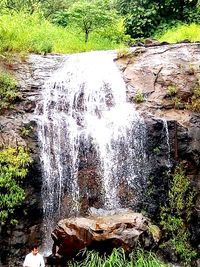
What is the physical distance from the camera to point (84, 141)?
11.0 meters

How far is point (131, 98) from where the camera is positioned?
1212 cm

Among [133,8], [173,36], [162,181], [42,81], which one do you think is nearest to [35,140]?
[42,81]

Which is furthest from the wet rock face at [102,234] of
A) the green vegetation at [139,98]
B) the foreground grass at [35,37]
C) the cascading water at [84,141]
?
the foreground grass at [35,37]

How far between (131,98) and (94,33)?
23.4 ft

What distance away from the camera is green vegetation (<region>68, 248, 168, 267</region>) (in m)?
8.02

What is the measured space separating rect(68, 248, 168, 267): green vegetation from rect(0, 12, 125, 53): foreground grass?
7000mm

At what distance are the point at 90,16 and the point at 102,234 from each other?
11118 millimetres

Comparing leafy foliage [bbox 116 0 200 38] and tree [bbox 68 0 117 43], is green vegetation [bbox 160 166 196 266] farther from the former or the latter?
leafy foliage [bbox 116 0 200 38]

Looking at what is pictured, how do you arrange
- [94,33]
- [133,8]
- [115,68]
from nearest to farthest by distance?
[115,68] → [94,33] → [133,8]

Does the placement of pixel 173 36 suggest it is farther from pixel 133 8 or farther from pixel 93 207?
pixel 93 207

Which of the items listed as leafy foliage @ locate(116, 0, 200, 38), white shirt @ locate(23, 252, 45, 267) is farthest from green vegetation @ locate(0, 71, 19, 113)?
leafy foliage @ locate(116, 0, 200, 38)

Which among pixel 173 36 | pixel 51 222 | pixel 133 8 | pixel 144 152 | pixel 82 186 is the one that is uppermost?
pixel 133 8

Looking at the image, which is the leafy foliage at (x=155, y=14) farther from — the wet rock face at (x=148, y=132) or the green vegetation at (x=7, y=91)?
the green vegetation at (x=7, y=91)

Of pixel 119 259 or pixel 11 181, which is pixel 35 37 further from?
pixel 119 259
